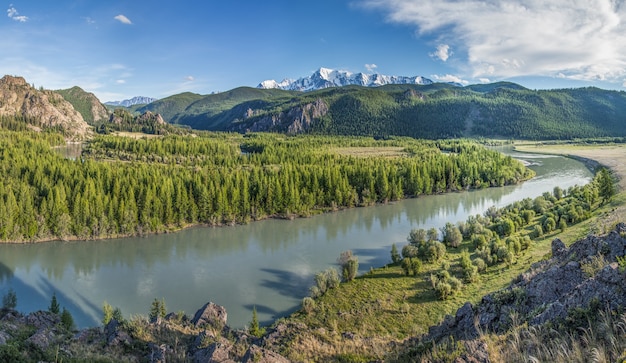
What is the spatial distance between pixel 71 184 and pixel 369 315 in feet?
189

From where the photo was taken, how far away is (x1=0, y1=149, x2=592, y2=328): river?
122 ft

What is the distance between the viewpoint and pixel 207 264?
157ft

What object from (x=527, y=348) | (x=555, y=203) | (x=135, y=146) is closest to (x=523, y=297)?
(x=527, y=348)

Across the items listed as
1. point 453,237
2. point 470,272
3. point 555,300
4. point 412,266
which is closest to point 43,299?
point 412,266

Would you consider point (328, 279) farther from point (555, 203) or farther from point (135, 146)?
point (135, 146)

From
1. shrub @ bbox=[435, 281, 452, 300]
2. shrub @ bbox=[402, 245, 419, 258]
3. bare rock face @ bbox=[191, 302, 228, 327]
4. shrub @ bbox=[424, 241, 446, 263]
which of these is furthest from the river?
shrub @ bbox=[435, 281, 452, 300]

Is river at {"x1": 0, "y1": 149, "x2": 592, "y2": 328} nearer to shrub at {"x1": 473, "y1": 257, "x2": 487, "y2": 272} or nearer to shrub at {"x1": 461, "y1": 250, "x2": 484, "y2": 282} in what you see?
shrub at {"x1": 461, "y1": 250, "x2": 484, "y2": 282}

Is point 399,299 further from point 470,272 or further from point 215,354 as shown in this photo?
point 215,354

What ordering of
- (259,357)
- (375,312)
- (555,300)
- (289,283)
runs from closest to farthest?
(259,357) < (555,300) < (375,312) < (289,283)

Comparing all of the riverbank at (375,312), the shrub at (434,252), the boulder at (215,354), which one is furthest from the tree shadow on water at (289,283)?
the boulder at (215,354)

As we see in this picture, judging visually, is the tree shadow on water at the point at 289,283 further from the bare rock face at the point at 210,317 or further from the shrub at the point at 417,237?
the bare rock face at the point at 210,317

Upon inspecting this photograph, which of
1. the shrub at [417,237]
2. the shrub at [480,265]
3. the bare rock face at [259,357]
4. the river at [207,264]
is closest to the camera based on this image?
the bare rock face at [259,357]

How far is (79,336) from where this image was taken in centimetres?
1695

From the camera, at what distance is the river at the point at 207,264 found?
122 feet
